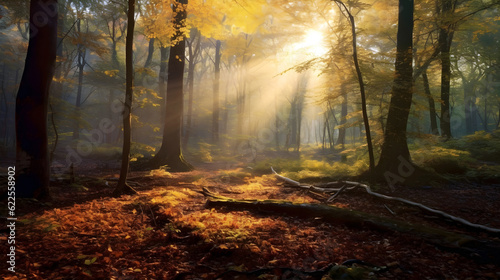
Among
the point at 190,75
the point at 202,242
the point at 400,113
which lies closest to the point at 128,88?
the point at 202,242

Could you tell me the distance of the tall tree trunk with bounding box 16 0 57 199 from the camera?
201 inches

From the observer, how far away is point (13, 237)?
3375 mm

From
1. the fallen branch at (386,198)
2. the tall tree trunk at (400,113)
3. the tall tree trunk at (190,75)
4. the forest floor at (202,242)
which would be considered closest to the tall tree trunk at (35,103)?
the forest floor at (202,242)

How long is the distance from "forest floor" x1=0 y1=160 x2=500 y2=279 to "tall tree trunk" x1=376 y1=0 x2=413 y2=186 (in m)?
2.36

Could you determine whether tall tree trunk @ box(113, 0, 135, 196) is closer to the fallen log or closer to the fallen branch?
the fallen log

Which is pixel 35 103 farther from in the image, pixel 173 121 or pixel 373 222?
pixel 373 222

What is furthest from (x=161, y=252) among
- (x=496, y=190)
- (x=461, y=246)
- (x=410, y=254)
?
(x=496, y=190)

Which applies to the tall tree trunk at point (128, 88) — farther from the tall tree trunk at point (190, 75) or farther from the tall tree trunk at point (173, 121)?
the tall tree trunk at point (190, 75)

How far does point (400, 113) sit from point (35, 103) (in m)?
10.4

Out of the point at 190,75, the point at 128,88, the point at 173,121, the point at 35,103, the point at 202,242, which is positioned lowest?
the point at 202,242

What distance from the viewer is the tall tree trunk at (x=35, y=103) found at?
5094mm

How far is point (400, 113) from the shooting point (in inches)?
335

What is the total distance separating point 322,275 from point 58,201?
5.88m

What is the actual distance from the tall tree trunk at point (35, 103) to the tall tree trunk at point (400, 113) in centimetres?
970
